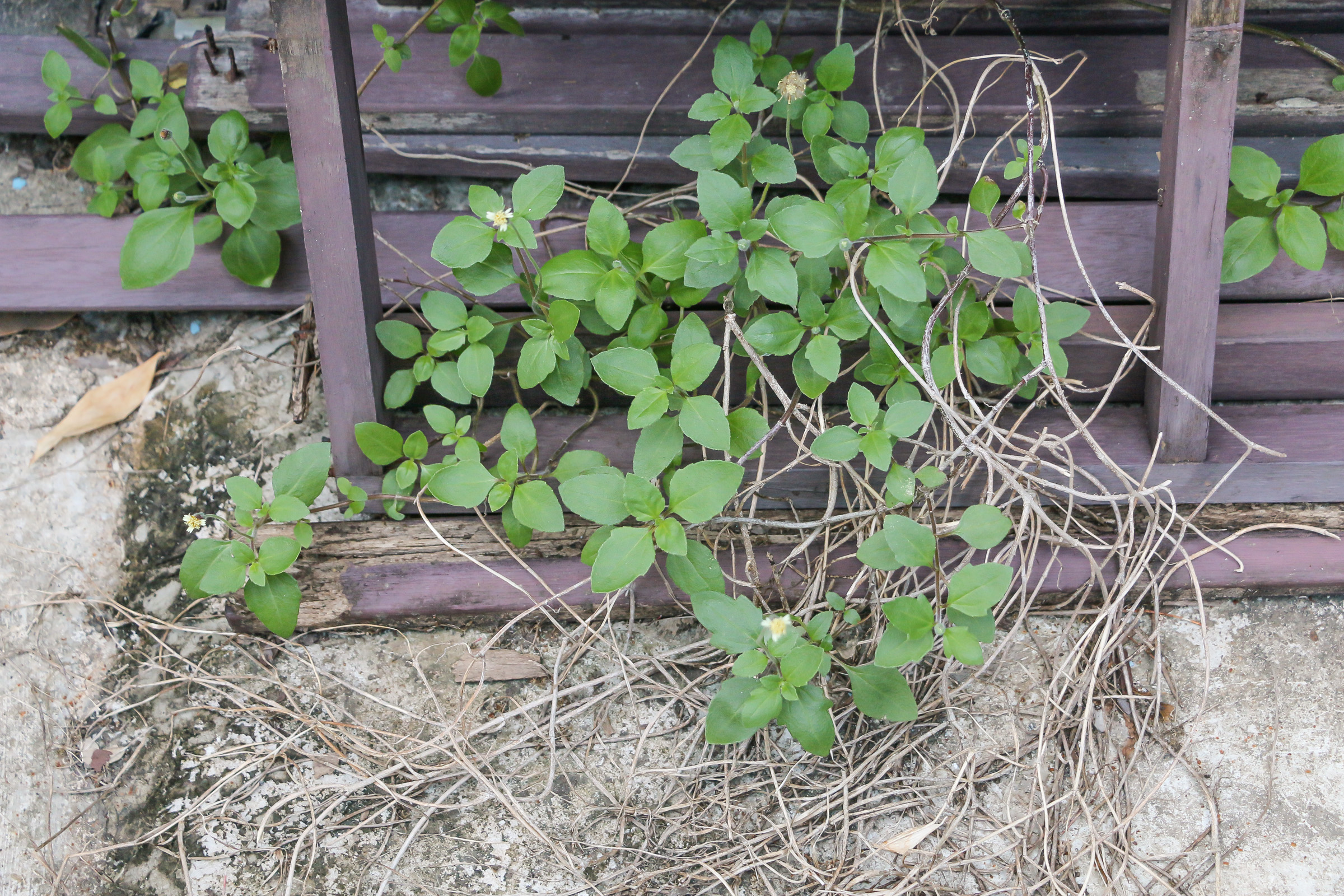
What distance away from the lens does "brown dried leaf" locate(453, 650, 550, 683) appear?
180 centimetres

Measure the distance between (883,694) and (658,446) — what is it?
1.90 ft

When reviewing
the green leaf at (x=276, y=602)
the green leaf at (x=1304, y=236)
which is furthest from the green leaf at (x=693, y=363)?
the green leaf at (x=1304, y=236)

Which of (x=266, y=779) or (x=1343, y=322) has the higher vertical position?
(x=1343, y=322)

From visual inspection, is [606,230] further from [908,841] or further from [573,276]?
[908,841]

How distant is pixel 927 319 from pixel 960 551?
1.48 feet

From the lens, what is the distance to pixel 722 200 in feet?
5.03

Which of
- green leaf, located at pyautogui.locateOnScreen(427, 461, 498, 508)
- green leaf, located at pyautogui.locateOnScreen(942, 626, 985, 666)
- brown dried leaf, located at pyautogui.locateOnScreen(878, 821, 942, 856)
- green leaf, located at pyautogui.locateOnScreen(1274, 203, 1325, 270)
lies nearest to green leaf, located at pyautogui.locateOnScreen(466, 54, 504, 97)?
green leaf, located at pyautogui.locateOnScreen(427, 461, 498, 508)

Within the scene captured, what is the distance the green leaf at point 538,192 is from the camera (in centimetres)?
156

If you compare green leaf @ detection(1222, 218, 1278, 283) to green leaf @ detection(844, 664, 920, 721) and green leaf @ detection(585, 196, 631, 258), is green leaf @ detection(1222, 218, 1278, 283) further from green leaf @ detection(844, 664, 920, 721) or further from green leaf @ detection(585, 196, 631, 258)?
green leaf @ detection(585, 196, 631, 258)

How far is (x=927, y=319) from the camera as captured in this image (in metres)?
1.64

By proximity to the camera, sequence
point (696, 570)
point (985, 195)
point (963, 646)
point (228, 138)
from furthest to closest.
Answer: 1. point (228, 138)
2. point (985, 195)
3. point (696, 570)
4. point (963, 646)

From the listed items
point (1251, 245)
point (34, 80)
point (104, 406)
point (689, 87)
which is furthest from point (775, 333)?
point (34, 80)

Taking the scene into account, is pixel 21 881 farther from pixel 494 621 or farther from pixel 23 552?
pixel 494 621

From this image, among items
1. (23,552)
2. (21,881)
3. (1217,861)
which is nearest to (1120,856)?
(1217,861)
